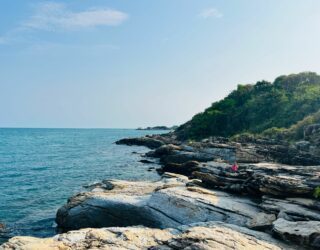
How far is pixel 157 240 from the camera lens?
45.5ft

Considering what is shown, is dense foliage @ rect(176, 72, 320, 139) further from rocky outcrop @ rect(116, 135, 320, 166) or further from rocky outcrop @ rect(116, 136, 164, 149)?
rocky outcrop @ rect(116, 135, 320, 166)

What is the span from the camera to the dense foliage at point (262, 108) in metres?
79.8

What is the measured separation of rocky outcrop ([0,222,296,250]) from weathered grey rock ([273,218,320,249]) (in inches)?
14.7

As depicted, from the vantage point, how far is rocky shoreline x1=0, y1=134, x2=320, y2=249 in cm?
1339

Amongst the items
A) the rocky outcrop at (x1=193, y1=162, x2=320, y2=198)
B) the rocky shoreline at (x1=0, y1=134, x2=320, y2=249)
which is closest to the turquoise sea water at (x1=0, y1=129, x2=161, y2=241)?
the rocky shoreline at (x1=0, y1=134, x2=320, y2=249)

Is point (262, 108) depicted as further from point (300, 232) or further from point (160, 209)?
point (300, 232)

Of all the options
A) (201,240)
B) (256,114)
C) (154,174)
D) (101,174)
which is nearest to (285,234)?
(201,240)

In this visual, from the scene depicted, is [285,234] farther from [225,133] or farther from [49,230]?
[225,133]

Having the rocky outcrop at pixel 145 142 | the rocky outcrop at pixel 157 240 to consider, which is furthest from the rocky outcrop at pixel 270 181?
the rocky outcrop at pixel 145 142

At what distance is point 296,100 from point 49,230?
242 ft

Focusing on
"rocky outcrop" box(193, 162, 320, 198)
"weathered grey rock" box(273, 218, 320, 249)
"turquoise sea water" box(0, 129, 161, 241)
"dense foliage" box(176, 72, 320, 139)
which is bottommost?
"turquoise sea water" box(0, 129, 161, 241)

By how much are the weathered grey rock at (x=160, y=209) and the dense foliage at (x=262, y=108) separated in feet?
162

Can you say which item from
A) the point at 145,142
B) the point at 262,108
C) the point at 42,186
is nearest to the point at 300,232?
the point at 42,186

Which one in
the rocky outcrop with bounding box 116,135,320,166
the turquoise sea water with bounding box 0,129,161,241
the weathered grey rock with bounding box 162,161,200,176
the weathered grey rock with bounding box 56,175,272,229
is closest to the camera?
the weathered grey rock with bounding box 56,175,272,229
